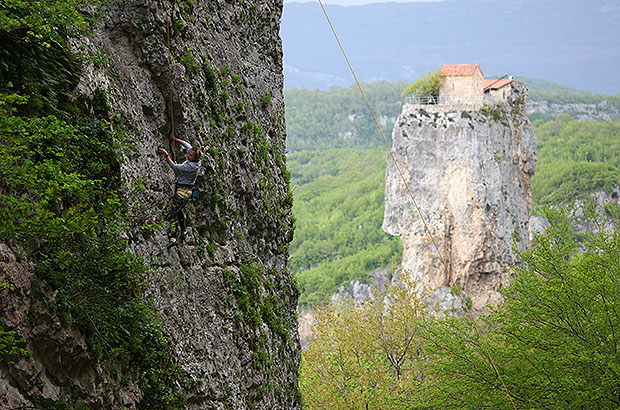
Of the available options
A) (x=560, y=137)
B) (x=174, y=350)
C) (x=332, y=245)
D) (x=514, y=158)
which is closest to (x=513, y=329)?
(x=174, y=350)

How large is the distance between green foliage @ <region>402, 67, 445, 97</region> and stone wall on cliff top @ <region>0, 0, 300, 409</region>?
103ft

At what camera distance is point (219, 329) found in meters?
8.75

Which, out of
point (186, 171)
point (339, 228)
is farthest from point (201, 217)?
point (339, 228)

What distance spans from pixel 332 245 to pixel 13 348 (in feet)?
257

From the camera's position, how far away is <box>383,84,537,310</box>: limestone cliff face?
137 feet

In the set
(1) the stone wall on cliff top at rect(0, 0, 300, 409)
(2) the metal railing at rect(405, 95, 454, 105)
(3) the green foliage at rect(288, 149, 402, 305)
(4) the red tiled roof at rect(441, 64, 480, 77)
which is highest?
(4) the red tiled roof at rect(441, 64, 480, 77)

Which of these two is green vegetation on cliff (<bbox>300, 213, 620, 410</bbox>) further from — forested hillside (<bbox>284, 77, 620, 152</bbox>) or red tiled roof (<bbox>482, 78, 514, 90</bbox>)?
forested hillside (<bbox>284, 77, 620, 152</bbox>)

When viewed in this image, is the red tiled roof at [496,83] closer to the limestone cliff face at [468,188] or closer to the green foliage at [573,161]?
the limestone cliff face at [468,188]

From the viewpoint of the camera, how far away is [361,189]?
92.4 metres

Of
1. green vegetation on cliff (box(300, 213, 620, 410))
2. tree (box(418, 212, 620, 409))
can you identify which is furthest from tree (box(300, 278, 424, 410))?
tree (box(418, 212, 620, 409))

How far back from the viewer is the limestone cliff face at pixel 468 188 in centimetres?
4178

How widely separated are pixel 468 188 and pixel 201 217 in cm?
3544

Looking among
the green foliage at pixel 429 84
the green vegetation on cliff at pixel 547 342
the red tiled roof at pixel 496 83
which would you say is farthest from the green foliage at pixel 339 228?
the green vegetation on cliff at pixel 547 342

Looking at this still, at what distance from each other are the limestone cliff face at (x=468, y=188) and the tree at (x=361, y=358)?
1399 cm
